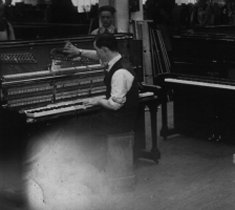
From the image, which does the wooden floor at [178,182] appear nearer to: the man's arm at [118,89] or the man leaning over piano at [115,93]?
the man leaning over piano at [115,93]

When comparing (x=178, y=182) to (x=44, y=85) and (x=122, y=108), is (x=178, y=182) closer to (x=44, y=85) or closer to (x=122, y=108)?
(x=122, y=108)

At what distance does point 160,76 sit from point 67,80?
1.91 m

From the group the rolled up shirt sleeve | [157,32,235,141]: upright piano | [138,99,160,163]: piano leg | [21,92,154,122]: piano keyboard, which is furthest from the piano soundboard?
[157,32,235,141]: upright piano

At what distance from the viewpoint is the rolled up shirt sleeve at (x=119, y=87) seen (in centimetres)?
438

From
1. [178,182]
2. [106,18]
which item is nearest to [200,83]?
[106,18]

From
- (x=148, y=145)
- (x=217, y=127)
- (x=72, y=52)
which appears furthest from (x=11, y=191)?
(x=217, y=127)

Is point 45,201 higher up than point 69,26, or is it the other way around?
point 69,26

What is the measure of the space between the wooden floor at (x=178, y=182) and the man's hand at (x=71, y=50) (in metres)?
1.17

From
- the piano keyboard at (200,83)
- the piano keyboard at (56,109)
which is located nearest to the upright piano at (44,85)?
the piano keyboard at (56,109)

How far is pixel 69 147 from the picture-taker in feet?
16.2

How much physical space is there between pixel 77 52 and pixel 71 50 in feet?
0.20

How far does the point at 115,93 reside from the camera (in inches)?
173

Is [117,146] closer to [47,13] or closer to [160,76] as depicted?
[160,76]

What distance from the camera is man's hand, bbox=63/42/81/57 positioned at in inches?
194
